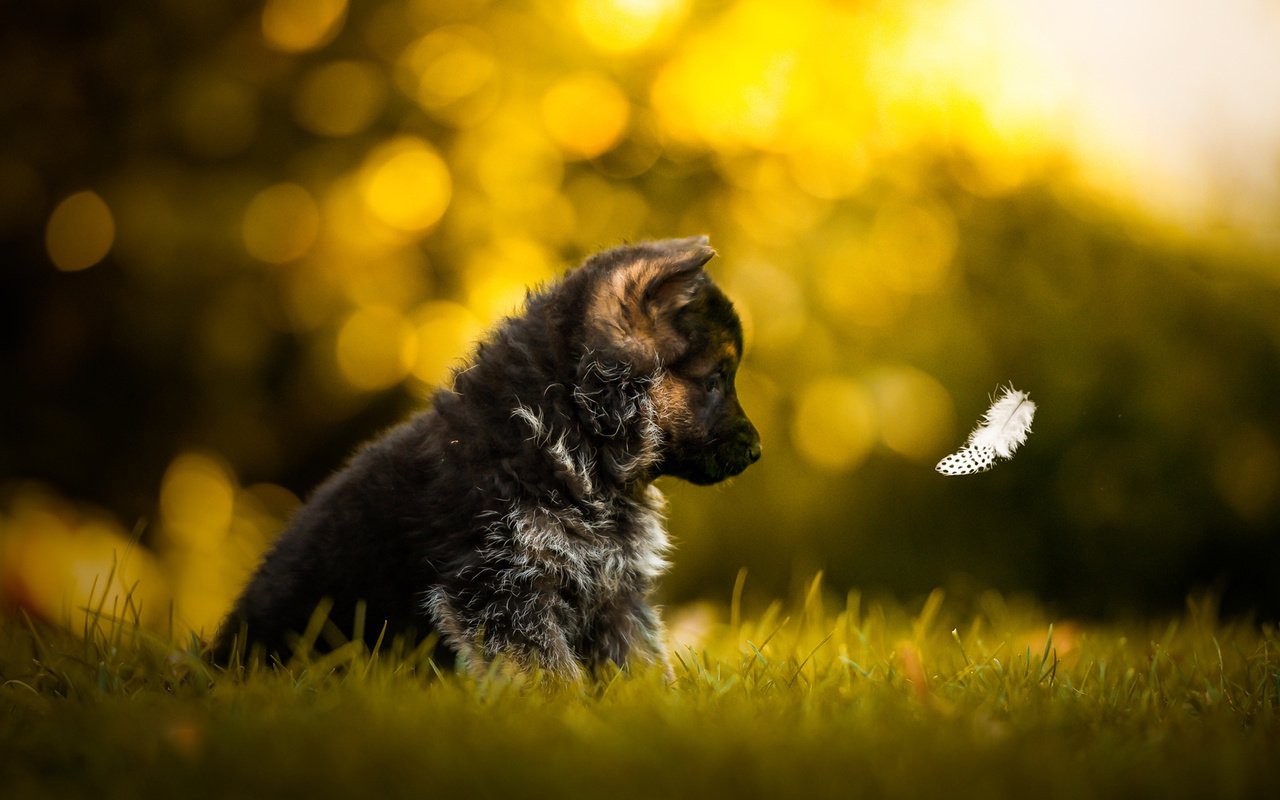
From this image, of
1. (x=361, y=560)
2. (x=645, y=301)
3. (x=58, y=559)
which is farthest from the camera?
(x=58, y=559)

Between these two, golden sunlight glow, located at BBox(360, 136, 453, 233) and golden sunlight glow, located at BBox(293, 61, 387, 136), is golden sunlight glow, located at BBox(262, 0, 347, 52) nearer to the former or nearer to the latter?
golden sunlight glow, located at BBox(293, 61, 387, 136)

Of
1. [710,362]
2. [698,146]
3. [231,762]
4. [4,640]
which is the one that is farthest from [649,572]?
[698,146]

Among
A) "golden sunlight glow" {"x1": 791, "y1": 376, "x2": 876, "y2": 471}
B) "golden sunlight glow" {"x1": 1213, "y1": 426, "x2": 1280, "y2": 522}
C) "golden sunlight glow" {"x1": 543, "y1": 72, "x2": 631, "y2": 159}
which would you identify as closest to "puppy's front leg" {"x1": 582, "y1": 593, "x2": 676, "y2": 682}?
"golden sunlight glow" {"x1": 791, "y1": 376, "x2": 876, "y2": 471}

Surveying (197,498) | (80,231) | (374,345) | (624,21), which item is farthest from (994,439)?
(80,231)

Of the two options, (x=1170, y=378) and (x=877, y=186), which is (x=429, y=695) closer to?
(x=877, y=186)

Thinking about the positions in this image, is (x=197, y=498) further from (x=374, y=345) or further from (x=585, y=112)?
(x=585, y=112)

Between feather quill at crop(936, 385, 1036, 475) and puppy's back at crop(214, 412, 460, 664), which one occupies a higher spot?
feather quill at crop(936, 385, 1036, 475)
